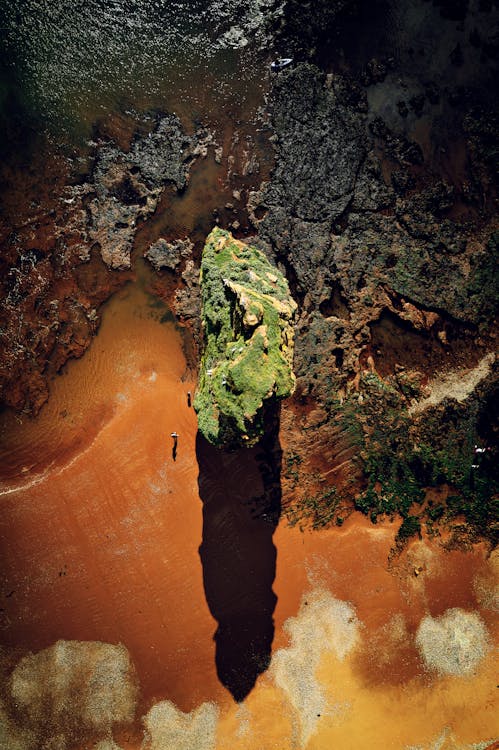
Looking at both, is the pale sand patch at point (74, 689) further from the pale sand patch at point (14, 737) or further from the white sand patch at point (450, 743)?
the white sand patch at point (450, 743)

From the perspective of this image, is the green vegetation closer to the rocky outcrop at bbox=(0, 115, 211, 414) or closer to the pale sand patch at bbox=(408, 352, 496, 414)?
the pale sand patch at bbox=(408, 352, 496, 414)

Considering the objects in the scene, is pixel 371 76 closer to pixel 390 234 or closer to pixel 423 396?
pixel 390 234

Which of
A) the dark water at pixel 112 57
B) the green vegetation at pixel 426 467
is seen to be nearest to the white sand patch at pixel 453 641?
Answer: the green vegetation at pixel 426 467

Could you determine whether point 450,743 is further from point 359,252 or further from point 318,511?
point 359,252

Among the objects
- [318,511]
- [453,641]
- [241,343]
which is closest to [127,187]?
[241,343]

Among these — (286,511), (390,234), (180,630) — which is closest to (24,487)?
(180,630)

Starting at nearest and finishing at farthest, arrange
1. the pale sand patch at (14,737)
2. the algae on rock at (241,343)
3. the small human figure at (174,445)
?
the algae on rock at (241,343)
the pale sand patch at (14,737)
the small human figure at (174,445)
